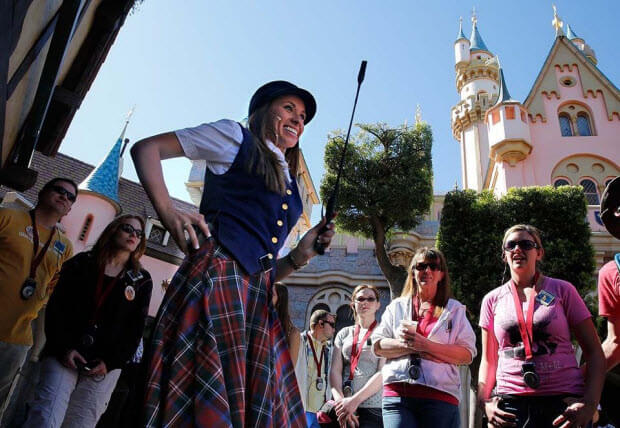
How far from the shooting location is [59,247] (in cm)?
417

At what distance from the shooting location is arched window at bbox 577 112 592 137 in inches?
905

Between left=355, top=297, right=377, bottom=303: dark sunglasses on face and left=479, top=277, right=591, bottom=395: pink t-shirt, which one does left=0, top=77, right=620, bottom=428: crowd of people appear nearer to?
left=479, top=277, right=591, bottom=395: pink t-shirt

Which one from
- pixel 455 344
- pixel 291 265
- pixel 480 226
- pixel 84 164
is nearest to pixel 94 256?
pixel 291 265

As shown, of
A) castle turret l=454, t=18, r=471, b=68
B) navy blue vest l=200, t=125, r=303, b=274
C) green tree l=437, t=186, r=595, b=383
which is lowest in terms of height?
navy blue vest l=200, t=125, r=303, b=274

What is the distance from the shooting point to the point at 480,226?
15.0m

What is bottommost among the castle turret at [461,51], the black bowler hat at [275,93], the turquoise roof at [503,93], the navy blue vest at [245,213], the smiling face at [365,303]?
the navy blue vest at [245,213]

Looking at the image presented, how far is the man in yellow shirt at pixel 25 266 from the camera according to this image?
351cm

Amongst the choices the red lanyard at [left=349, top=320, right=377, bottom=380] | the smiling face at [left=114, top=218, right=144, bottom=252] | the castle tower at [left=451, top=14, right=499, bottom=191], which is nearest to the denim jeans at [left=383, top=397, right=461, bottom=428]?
the red lanyard at [left=349, top=320, right=377, bottom=380]

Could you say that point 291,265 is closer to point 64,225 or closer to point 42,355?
point 42,355

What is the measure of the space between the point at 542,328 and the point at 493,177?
22.8 meters

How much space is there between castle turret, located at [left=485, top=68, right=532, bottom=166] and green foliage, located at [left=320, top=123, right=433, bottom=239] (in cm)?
421

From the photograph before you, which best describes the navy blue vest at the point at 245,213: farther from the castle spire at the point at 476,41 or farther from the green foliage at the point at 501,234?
the castle spire at the point at 476,41

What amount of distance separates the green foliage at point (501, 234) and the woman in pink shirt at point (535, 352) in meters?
11.0

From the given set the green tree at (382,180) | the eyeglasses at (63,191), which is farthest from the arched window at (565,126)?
the eyeglasses at (63,191)
